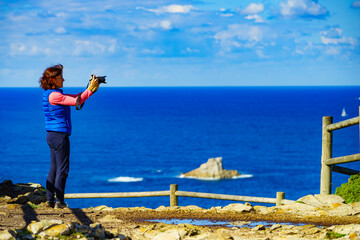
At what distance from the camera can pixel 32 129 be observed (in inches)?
5610

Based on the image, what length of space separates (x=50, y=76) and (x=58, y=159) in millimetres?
1311

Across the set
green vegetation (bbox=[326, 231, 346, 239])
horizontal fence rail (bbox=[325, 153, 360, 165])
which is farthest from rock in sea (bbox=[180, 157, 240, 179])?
green vegetation (bbox=[326, 231, 346, 239])

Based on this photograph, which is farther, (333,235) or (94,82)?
(94,82)

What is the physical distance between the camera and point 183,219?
888cm

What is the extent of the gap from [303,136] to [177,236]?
4776 inches

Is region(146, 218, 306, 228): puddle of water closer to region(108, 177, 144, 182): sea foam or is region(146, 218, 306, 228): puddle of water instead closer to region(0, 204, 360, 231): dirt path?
region(0, 204, 360, 231): dirt path

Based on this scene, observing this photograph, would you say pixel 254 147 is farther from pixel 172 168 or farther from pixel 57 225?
pixel 57 225

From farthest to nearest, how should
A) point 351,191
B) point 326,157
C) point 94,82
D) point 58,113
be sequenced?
point 326,157
point 351,191
point 58,113
point 94,82

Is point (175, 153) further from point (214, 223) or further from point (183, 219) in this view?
point (214, 223)

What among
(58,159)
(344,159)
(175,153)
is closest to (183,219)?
(58,159)

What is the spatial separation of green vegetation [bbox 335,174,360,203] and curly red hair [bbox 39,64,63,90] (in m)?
5.58

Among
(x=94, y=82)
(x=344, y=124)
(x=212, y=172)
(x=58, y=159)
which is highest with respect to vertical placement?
(x=212, y=172)

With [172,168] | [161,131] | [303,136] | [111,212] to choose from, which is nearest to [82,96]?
[111,212]

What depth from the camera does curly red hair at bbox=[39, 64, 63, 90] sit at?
28.1 ft
